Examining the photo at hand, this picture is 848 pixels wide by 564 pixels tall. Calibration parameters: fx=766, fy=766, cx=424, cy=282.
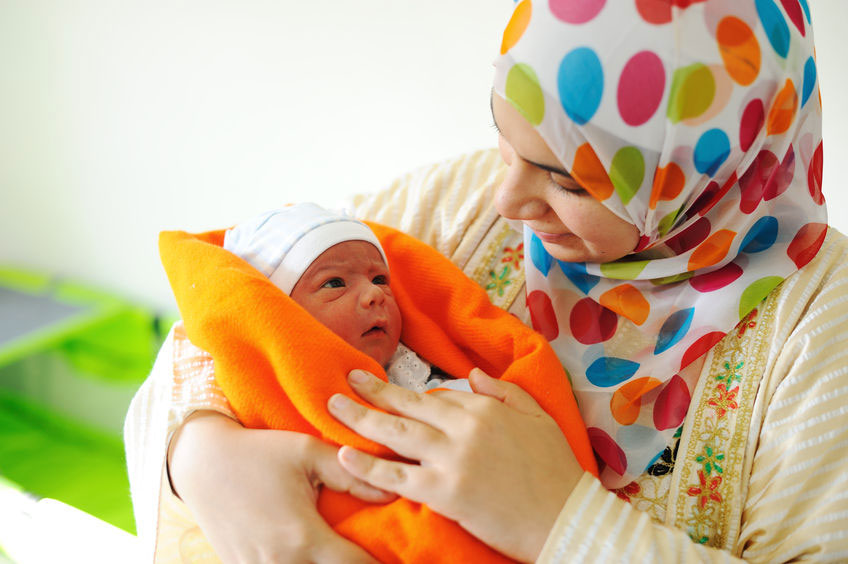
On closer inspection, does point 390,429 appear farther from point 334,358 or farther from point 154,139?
point 154,139

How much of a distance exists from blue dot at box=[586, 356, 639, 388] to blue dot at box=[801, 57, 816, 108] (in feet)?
1.48

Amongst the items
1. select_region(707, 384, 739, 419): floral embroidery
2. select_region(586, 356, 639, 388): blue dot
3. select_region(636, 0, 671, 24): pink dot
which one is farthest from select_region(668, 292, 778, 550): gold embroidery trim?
select_region(636, 0, 671, 24): pink dot

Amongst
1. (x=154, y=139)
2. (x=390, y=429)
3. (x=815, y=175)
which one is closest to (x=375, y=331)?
(x=390, y=429)

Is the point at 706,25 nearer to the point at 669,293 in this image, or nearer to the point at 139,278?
the point at 669,293

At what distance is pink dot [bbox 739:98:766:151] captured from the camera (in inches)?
39.8

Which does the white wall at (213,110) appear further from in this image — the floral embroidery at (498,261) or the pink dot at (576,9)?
the pink dot at (576,9)

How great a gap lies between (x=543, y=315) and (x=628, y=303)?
16cm

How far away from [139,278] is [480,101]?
1618 mm

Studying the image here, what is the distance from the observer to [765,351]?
3.51ft

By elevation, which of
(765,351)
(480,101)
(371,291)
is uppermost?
(480,101)

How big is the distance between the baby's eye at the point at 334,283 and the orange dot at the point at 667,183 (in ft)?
1.72

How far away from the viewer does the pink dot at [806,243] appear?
3.61 feet

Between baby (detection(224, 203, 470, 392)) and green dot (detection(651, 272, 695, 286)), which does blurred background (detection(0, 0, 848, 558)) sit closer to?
green dot (detection(651, 272, 695, 286))

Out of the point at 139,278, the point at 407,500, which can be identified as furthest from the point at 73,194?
the point at 407,500
